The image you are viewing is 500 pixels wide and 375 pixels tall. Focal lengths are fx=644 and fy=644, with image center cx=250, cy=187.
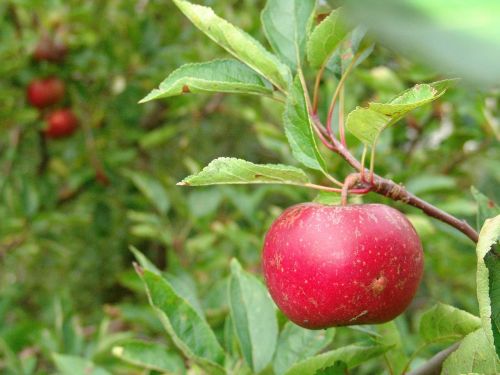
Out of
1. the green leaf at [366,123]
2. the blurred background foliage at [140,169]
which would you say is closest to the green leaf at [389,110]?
the green leaf at [366,123]

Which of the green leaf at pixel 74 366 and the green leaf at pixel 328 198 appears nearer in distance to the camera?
the green leaf at pixel 328 198

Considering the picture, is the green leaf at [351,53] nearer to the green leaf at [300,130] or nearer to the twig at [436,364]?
the green leaf at [300,130]

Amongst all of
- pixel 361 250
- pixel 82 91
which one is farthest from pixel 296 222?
pixel 82 91

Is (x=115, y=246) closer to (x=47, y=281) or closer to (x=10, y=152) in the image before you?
(x=47, y=281)

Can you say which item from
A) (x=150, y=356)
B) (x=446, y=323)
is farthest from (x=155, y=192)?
(x=446, y=323)

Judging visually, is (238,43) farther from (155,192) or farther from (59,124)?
(59,124)

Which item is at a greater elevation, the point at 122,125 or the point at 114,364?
the point at 122,125
